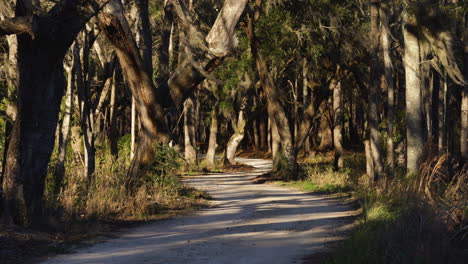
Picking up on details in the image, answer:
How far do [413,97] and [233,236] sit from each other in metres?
7.27

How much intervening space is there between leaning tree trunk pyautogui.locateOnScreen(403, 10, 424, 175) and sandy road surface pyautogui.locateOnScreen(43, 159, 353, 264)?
2.16 meters

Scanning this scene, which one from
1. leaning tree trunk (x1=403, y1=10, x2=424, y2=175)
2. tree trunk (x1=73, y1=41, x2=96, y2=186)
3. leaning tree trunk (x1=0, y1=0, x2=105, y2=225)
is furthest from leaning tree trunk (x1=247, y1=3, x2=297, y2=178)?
leaning tree trunk (x1=0, y1=0, x2=105, y2=225)

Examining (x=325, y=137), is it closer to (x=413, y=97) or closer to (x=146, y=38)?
(x=146, y=38)

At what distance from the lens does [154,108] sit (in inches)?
659

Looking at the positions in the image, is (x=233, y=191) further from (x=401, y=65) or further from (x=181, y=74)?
(x=401, y=65)

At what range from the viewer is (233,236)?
10.9m

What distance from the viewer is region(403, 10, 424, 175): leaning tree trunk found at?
618 inches

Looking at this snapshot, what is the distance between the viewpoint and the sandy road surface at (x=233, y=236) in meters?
→ 8.83

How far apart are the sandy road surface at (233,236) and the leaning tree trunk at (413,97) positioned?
2161 mm

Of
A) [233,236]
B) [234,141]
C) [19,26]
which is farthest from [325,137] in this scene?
[19,26]

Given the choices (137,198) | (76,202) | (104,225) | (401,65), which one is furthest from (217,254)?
(401,65)

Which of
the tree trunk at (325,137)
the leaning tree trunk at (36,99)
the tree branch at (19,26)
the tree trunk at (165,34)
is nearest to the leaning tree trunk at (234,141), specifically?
the tree trunk at (325,137)

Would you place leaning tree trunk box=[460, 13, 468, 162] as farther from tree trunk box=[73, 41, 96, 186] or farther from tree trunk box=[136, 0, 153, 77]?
tree trunk box=[73, 41, 96, 186]

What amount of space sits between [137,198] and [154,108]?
2971 millimetres
